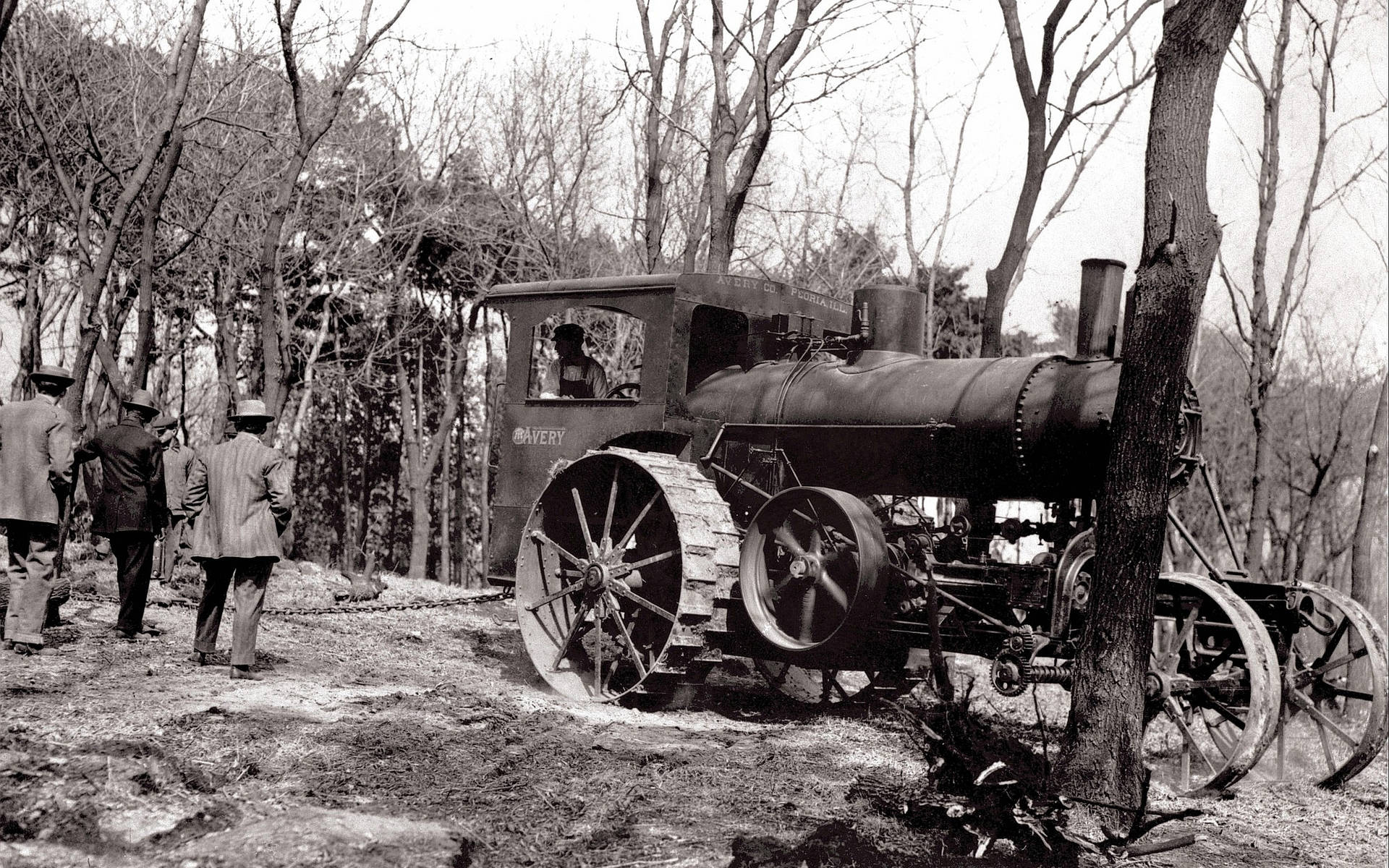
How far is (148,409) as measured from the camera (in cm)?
960

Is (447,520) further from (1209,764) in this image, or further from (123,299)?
(1209,764)

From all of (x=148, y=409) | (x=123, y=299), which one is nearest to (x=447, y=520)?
(x=123, y=299)

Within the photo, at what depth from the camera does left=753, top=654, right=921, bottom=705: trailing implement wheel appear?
9.25 meters

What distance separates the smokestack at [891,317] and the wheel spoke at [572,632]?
8.56ft

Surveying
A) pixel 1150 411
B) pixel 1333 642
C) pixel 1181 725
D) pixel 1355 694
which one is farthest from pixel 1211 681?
pixel 1150 411

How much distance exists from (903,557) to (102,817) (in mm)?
4629

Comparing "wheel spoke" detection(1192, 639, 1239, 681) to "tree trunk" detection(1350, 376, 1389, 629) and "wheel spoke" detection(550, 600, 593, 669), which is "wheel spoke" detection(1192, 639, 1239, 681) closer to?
"wheel spoke" detection(550, 600, 593, 669)

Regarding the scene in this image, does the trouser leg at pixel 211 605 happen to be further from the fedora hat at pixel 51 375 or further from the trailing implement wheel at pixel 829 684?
the trailing implement wheel at pixel 829 684

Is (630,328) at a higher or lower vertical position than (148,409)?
higher

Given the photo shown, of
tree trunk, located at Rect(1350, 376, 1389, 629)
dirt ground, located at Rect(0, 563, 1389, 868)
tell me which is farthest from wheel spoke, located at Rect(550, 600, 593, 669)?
tree trunk, located at Rect(1350, 376, 1389, 629)

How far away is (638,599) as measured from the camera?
8.00m

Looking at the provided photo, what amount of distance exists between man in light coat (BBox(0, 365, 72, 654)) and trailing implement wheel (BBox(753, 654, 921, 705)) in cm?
493

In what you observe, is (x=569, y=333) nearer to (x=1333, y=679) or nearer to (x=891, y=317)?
(x=891, y=317)

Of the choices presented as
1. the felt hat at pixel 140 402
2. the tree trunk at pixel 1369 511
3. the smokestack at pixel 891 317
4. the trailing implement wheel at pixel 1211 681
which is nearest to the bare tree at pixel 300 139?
the felt hat at pixel 140 402
